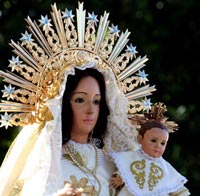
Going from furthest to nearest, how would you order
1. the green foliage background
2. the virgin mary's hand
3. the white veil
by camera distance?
the green foliage background < the white veil < the virgin mary's hand

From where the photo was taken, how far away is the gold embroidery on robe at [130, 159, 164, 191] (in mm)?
5250

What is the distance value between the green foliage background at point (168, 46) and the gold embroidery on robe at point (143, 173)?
340cm

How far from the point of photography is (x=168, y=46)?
9672 mm

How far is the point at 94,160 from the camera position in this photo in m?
5.33

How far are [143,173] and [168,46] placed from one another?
14.7 ft

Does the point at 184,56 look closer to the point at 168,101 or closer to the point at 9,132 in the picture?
the point at 168,101

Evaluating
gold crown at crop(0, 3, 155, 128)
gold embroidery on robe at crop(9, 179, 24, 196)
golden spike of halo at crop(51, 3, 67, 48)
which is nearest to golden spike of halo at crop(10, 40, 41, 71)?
gold crown at crop(0, 3, 155, 128)

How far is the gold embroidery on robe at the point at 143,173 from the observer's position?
17.2 feet

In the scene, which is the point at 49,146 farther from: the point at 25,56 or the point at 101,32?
the point at 101,32

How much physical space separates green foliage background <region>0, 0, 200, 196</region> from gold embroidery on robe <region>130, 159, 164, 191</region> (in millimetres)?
3397

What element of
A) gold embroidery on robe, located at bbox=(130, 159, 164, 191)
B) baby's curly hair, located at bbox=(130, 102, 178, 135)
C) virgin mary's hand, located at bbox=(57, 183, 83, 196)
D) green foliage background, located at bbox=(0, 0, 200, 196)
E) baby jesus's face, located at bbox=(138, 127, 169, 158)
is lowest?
virgin mary's hand, located at bbox=(57, 183, 83, 196)

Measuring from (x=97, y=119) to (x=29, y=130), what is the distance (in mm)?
347

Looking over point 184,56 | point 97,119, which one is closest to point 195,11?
point 184,56

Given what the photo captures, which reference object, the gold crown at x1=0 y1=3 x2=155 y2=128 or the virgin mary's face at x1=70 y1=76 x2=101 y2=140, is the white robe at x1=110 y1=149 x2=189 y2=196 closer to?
the virgin mary's face at x1=70 y1=76 x2=101 y2=140
